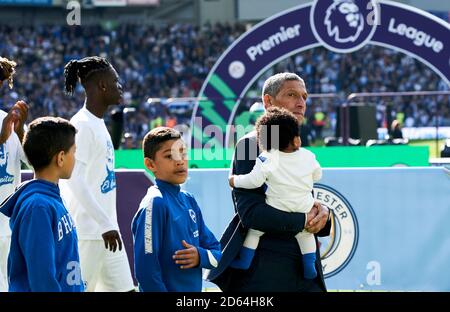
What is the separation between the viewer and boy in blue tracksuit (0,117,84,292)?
3668 mm

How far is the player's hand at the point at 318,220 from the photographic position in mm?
4457

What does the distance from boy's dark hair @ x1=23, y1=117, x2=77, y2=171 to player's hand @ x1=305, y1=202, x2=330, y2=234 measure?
4.05 feet

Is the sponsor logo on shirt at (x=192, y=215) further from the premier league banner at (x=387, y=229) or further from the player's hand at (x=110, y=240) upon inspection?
the premier league banner at (x=387, y=229)

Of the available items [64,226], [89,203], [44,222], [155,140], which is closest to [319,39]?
[89,203]

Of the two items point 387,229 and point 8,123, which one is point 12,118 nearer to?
point 8,123

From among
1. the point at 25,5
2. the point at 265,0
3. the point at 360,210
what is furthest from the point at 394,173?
the point at 25,5

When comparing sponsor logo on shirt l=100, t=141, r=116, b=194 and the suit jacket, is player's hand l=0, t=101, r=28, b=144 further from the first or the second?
the suit jacket

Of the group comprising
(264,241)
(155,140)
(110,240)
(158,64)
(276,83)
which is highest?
(158,64)

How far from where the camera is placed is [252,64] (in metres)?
14.3

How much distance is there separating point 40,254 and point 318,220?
145cm

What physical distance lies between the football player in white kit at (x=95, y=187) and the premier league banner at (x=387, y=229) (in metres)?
2.67

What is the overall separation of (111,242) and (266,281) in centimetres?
140

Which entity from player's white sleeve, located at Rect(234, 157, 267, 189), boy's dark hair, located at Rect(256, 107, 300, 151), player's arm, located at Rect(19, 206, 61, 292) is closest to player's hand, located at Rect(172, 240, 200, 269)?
player's white sleeve, located at Rect(234, 157, 267, 189)

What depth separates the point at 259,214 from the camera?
4.38 meters
